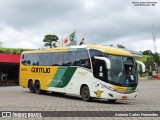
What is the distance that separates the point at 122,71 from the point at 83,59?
103 inches

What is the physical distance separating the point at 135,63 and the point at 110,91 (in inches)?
110

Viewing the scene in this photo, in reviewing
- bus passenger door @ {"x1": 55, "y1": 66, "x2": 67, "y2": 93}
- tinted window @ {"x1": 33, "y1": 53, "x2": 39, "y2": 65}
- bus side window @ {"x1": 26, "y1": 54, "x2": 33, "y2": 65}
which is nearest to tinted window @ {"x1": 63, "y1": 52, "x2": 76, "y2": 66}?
bus passenger door @ {"x1": 55, "y1": 66, "x2": 67, "y2": 93}

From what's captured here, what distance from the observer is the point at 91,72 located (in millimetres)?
20969

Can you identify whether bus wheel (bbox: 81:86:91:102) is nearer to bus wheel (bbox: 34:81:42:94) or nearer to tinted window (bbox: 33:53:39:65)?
bus wheel (bbox: 34:81:42:94)

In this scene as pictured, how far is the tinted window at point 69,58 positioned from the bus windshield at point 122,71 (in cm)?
315

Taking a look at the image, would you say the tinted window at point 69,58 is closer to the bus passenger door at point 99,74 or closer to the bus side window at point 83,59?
the bus side window at point 83,59

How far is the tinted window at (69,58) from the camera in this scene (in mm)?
22969

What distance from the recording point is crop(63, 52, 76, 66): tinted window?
23.0m

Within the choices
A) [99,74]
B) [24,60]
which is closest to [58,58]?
[99,74]

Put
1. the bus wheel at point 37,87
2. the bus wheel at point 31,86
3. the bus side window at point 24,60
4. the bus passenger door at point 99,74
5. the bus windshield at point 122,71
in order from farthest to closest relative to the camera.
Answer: the bus side window at point 24,60
the bus wheel at point 31,86
the bus wheel at point 37,87
the bus passenger door at point 99,74
the bus windshield at point 122,71

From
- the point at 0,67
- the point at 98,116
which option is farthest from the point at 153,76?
the point at 98,116

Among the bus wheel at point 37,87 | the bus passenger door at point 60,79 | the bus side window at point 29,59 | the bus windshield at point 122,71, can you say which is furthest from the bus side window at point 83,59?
the bus side window at point 29,59

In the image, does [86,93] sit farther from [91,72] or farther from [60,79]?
[60,79]

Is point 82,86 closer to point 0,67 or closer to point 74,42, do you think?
point 74,42
